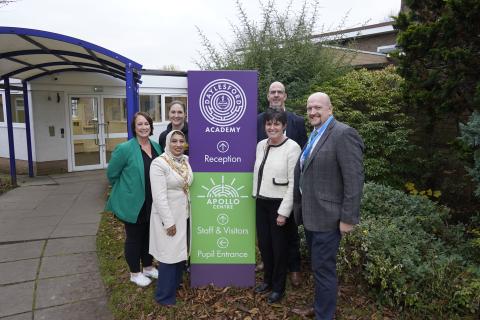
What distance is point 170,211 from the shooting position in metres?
3.06

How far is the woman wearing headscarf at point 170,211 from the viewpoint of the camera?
9.95ft

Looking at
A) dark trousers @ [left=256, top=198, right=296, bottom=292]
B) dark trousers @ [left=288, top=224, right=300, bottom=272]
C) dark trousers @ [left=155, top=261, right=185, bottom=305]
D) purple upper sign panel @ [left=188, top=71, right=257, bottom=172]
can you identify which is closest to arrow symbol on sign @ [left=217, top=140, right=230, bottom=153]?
purple upper sign panel @ [left=188, top=71, right=257, bottom=172]

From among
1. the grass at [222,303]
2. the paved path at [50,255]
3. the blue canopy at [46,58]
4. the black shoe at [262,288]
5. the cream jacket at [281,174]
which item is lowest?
the paved path at [50,255]

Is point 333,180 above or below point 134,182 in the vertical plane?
above

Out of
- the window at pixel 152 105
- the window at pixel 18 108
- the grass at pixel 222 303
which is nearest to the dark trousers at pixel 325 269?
the grass at pixel 222 303

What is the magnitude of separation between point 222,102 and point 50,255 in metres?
3.14

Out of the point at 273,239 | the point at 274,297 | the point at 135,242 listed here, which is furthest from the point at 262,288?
the point at 135,242

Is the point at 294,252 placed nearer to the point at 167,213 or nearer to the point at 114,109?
the point at 167,213

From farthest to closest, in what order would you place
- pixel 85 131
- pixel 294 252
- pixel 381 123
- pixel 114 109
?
pixel 114 109 → pixel 85 131 → pixel 381 123 → pixel 294 252

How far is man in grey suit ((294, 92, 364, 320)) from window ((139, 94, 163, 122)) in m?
9.48

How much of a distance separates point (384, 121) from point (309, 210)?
11.3 ft

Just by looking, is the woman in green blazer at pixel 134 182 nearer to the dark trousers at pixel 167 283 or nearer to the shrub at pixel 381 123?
the dark trousers at pixel 167 283

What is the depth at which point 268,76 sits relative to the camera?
23.1 feet

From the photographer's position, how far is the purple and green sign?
3.27 meters
